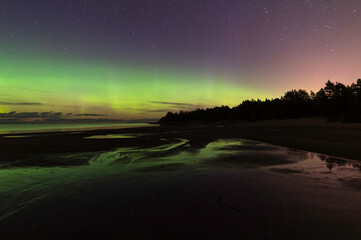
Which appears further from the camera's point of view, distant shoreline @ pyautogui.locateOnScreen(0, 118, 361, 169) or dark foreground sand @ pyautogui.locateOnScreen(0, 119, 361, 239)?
distant shoreline @ pyautogui.locateOnScreen(0, 118, 361, 169)

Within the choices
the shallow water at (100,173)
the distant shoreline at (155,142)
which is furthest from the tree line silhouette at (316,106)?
the shallow water at (100,173)

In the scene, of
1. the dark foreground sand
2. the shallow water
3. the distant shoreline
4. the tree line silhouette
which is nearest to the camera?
the dark foreground sand

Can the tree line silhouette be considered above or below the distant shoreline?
above

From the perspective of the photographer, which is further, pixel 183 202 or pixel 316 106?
pixel 316 106

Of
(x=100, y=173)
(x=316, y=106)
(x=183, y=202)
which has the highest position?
(x=316, y=106)

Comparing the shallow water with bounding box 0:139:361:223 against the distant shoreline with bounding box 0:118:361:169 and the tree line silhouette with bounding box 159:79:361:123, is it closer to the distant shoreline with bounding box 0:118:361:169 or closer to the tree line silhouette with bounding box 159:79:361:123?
the distant shoreline with bounding box 0:118:361:169

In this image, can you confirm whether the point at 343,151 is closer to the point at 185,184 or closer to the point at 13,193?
the point at 185,184

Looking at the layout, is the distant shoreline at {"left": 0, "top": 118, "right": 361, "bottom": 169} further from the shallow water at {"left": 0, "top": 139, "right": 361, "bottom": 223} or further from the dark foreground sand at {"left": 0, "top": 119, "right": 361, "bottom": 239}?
the dark foreground sand at {"left": 0, "top": 119, "right": 361, "bottom": 239}

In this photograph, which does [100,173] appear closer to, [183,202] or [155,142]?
[183,202]

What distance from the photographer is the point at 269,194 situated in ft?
19.9

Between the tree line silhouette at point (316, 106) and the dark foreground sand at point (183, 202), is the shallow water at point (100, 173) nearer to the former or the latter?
the dark foreground sand at point (183, 202)

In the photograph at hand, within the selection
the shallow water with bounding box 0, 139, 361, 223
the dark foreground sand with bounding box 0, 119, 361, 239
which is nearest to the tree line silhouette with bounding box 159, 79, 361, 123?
the shallow water with bounding box 0, 139, 361, 223

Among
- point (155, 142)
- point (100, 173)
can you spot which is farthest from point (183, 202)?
point (155, 142)

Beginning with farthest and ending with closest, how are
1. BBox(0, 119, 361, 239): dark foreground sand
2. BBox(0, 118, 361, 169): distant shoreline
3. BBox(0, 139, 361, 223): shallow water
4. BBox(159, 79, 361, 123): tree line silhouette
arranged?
BBox(159, 79, 361, 123): tree line silhouette → BBox(0, 118, 361, 169): distant shoreline → BBox(0, 139, 361, 223): shallow water → BBox(0, 119, 361, 239): dark foreground sand
